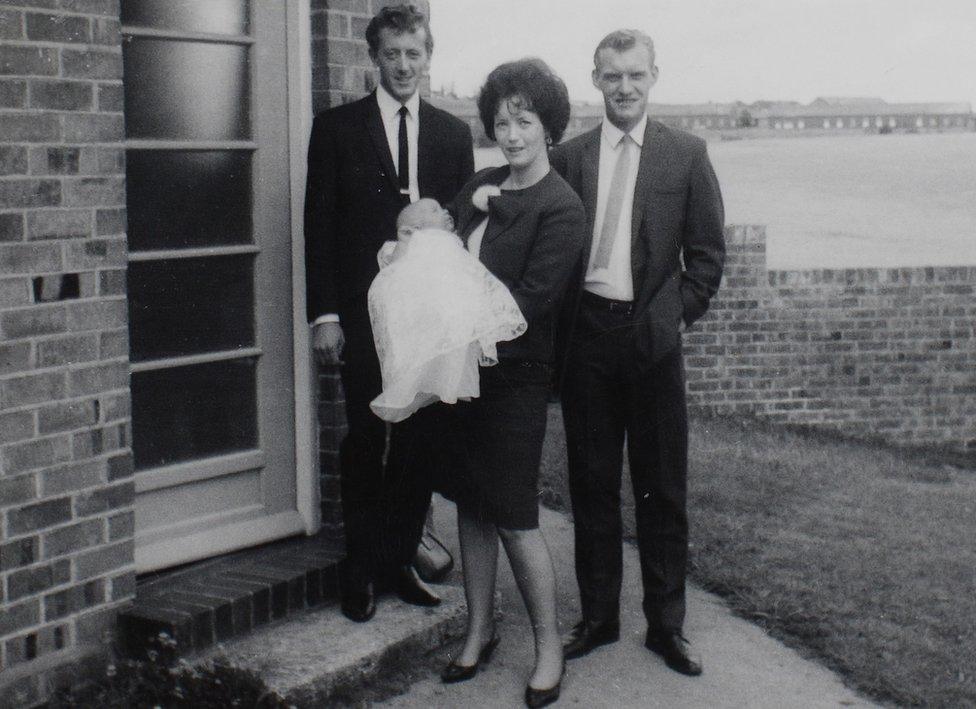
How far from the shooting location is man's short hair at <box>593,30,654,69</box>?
13.8ft

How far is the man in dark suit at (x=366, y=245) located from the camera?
4336 millimetres

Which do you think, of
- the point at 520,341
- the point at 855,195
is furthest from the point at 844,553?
the point at 855,195

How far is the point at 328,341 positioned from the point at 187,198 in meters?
0.77

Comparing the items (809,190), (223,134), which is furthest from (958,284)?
(809,190)

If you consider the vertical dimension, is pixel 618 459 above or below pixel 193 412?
below

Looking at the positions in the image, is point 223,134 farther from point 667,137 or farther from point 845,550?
point 845,550

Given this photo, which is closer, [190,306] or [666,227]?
[666,227]

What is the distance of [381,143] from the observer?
4.37 m

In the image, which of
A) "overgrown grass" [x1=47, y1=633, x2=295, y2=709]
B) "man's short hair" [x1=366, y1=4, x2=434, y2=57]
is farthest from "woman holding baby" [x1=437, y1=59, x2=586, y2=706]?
"overgrown grass" [x1=47, y1=633, x2=295, y2=709]

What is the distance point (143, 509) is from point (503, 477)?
138cm

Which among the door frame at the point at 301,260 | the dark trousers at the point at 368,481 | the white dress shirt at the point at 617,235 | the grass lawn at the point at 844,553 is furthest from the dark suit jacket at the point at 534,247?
the grass lawn at the point at 844,553

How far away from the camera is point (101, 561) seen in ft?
13.0

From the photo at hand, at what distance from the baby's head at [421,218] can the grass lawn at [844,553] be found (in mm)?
2108

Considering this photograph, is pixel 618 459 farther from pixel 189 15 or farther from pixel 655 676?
pixel 189 15
